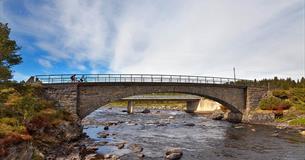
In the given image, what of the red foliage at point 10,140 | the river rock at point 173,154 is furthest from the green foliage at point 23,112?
the river rock at point 173,154

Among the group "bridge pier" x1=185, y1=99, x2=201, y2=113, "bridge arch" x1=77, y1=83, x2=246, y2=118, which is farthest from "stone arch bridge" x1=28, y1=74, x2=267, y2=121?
"bridge pier" x1=185, y1=99, x2=201, y2=113

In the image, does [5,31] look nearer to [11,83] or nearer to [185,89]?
[11,83]

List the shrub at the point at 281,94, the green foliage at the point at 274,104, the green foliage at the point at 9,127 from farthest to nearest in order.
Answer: the shrub at the point at 281,94 → the green foliage at the point at 274,104 → the green foliage at the point at 9,127

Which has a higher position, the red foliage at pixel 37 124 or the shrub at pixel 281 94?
the shrub at pixel 281 94

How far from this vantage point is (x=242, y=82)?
232ft

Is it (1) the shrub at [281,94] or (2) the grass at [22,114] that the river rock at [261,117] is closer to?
(1) the shrub at [281,94]

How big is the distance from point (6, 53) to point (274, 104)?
54609 mm

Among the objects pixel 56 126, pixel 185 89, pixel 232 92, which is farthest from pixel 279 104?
pixel 56 126

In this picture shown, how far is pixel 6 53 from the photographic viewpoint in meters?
28.8

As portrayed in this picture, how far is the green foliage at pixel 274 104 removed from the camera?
5936cm

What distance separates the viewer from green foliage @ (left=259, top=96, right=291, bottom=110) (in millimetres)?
59362

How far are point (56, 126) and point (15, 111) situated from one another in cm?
680

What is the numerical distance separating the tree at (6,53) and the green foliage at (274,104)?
51.7 m

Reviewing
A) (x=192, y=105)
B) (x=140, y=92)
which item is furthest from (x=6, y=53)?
(x=192, y=105)
